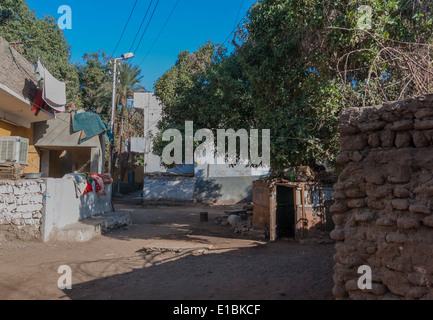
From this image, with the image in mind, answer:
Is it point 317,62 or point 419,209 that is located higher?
point 317,62

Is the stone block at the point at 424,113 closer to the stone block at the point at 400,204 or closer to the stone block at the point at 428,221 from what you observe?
the stone block at the point at 400,204

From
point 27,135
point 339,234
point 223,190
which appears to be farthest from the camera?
point 223,190

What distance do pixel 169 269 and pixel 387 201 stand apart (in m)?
4.24

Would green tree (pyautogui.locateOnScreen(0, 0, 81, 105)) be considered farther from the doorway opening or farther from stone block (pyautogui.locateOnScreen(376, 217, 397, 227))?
stone block (pyautogui.locateOnScreen(376, 217, 397, 227))

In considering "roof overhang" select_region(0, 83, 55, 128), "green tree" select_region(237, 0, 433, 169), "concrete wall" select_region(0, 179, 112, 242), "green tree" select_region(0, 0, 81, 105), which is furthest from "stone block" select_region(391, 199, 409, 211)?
"green tree" select_region(0, 0, 81, 105)

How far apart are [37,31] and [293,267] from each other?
20.2 metres

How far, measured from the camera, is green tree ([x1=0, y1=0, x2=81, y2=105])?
1634 cm

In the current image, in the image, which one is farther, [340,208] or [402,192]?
[340,208]

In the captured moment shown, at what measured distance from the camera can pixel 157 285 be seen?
16.1ft
